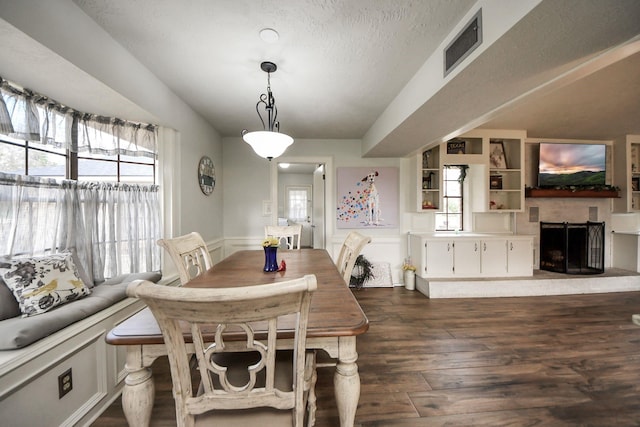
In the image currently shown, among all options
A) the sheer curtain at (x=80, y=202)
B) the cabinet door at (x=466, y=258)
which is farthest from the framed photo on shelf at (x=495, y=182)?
the sheer curtain at (x=80, y=202)

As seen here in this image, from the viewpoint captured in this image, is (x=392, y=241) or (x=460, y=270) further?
(x=392, y=241)

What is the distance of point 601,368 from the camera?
73.8 inches

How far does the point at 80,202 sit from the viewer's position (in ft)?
6.08

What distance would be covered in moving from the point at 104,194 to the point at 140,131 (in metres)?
0.67

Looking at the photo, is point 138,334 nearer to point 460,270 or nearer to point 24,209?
point 24,209

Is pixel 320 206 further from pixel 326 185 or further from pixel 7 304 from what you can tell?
pixel 7 304

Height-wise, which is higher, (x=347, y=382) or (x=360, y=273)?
(x=347, y=382)

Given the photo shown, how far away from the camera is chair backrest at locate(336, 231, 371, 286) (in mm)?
1701

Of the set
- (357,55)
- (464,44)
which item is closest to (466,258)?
(464,44)

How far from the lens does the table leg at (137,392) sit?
0.86m

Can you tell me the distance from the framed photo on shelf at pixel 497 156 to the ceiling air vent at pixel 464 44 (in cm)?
306

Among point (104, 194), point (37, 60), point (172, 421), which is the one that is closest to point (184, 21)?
point (37, 60)

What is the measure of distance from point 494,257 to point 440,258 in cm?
79

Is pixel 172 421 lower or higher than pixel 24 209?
lower
